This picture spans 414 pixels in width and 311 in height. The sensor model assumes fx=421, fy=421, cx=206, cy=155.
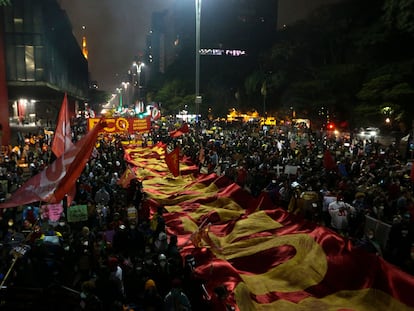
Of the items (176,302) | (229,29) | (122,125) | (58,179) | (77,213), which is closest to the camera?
(176,302)

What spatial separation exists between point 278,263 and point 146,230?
318cm

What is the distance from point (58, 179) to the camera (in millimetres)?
7906

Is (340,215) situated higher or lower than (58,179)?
lower

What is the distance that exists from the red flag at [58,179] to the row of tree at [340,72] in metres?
27.3

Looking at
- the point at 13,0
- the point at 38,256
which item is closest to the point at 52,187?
the point at 38,256

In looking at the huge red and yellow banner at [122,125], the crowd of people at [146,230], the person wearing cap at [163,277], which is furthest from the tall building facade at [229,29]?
the person wearing cap at [163,277]

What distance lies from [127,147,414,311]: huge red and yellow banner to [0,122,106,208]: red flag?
3.29m

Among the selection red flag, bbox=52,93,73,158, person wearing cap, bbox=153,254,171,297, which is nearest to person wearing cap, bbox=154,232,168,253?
person wearing cap, bbox=153,254,171,297

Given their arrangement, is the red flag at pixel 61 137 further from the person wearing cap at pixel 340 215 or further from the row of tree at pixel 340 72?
the row of tree at pixel 340 72

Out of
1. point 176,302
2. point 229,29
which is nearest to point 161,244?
point 176,302

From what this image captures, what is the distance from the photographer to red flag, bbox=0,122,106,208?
296 inches

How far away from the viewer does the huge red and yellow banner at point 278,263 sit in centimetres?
766

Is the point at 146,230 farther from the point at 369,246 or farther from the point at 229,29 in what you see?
the point at 229,29

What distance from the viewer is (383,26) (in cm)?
3588
